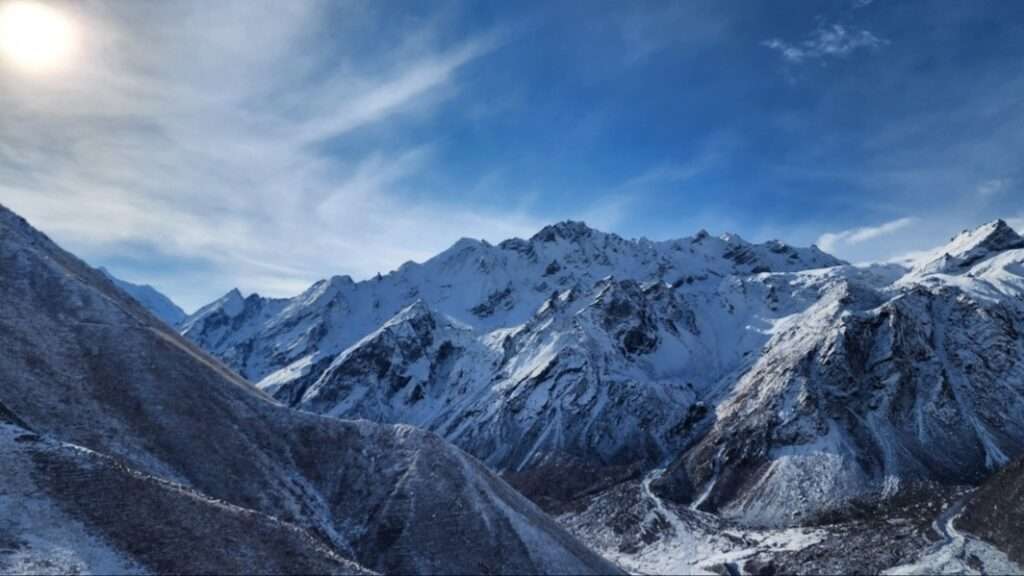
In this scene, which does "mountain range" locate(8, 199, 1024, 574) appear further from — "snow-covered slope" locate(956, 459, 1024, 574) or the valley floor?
the valley floor

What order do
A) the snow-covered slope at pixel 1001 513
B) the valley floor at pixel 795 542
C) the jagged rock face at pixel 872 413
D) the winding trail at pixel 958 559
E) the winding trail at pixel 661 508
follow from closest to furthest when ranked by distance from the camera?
1. the winding trail at pixel 958 559
2. the snow-covered slope at pixel 1001 513
3. the valley floor at pixel 795 542
4. the winding trail at pixel 661 508
5. the jagged rock face at pixel 872 413

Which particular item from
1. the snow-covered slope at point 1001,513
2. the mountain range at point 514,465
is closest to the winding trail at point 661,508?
the mountain range at point 514,465

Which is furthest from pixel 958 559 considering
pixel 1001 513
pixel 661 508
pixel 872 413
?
pixel 872 413

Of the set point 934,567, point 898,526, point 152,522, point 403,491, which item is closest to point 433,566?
point 403,491

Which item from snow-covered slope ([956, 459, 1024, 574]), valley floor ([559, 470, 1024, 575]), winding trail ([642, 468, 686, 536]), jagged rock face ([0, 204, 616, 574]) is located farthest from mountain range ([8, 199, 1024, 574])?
winding trail ([642, 468, 686, 536])

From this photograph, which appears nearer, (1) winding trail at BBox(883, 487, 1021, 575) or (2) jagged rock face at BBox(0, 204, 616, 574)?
(2) jagged rock face at BBox(0, 204, 616, 574)

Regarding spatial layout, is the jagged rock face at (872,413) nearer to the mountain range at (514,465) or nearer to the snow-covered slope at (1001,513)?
the mountain range at (514,465)

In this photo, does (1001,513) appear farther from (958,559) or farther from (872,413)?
(872,413)

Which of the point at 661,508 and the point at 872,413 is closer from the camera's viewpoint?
the point at 661,508
